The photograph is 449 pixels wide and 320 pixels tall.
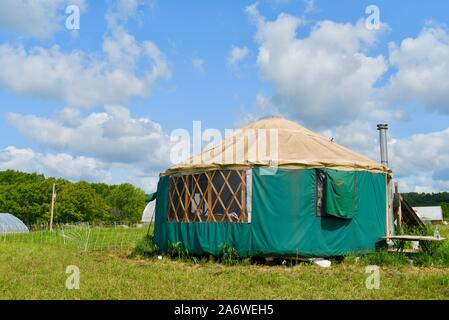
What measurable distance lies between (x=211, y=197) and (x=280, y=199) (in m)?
1.20

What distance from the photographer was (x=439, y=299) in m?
5.39

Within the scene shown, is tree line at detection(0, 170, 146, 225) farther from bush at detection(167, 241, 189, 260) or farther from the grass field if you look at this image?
the grass field

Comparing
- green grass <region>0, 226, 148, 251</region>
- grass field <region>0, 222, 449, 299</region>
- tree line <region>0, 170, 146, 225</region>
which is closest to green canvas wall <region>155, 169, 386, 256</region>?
grass field <region>0, 222, 449, 299</region>

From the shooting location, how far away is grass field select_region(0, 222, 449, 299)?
5.68 metres

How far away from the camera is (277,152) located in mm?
8930

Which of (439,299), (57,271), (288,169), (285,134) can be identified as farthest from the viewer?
(285,134)

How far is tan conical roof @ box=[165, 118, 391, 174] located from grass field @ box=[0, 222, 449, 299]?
1653 millimetres

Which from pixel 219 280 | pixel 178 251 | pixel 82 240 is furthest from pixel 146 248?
pixel 82 240

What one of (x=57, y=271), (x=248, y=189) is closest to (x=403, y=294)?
(x=248, y=189)

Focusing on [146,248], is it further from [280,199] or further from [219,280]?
[219,280]

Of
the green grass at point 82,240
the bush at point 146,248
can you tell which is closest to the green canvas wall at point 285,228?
the bush at point 146,248
